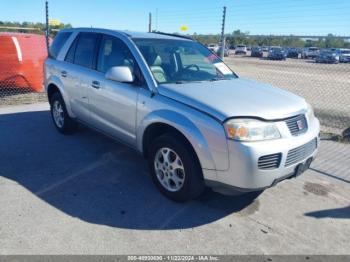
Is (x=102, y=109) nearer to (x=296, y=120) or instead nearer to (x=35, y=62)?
(x=296, y=120)

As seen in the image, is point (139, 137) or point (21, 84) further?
point (21, 84)

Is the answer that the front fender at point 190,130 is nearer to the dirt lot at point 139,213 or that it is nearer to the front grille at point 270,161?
the front grille at point 270,161

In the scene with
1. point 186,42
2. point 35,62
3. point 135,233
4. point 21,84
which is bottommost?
point 135,233

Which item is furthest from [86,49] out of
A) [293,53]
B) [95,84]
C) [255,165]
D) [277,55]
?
[293,53]

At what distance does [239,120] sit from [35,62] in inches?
308

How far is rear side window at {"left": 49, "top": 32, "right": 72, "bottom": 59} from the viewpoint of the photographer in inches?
220

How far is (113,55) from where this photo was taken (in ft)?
14.5

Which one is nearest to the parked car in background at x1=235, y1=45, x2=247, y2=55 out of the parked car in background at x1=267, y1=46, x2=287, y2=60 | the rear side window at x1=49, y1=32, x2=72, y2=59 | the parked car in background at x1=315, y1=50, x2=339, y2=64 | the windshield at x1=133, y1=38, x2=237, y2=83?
the parked car in background at x1=267, y1=46, x2=287, y2=60

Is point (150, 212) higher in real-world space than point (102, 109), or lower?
lower

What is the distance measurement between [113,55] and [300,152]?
2.64 m

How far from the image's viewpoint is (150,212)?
3.53 m

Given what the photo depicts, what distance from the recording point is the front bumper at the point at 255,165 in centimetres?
300

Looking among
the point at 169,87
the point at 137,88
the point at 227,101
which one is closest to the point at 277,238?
the point at 227,101

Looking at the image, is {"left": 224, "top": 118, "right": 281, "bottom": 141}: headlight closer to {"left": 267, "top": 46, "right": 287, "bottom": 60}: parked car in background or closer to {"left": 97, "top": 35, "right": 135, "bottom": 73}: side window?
{"left": 97, "top": 35, "right": 135, "bottom": 73}: side window
